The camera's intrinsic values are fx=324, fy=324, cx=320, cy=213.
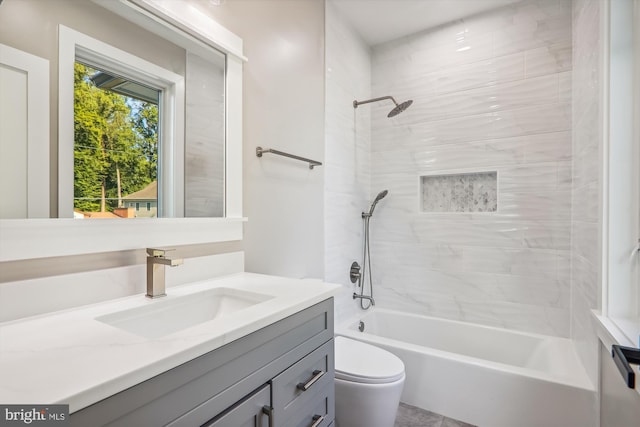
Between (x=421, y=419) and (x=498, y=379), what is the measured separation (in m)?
0.50

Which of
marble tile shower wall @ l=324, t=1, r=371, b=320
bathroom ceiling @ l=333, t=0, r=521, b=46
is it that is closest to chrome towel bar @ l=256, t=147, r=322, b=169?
marble tile shower wall @ l=324, t=1, r=371, b=320

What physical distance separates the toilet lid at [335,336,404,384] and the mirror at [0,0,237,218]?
97 centimetres

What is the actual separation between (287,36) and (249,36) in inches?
13.5

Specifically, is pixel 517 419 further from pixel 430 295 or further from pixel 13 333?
pixel 13 333

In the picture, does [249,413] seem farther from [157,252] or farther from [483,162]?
[483,162]

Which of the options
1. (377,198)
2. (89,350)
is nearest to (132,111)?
(89,350)

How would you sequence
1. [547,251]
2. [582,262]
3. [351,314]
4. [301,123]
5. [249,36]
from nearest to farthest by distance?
[249,36]
[582,262]
[301,123]
[547,251]
[351,314]

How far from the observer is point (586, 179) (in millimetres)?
1694

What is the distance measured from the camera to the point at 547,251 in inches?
86.2

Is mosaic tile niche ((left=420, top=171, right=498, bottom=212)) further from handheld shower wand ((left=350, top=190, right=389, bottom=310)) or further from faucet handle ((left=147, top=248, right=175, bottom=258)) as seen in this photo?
faucet handle ((left=147, top=248, right=175, bottom=258))

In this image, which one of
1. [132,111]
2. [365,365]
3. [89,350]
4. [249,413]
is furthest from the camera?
[365,365]

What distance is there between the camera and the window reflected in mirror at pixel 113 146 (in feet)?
3.18

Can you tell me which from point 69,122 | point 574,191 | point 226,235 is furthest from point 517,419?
point 69,122

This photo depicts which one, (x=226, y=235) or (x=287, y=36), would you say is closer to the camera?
(x=226, y=235)
